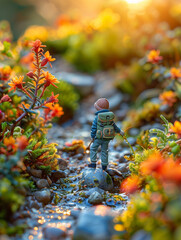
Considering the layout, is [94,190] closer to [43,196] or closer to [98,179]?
[98,179]

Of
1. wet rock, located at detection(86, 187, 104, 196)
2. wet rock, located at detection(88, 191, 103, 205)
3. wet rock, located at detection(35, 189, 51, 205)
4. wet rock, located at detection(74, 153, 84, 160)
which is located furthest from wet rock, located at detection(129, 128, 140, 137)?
wet rock, located at detection(35, 189, 51, 205)

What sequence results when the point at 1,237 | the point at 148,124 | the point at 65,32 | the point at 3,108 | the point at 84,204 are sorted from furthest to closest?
the point at 65,32
the point at 148,124
the point at 84,204
the point at 3,108
the point at 1,237

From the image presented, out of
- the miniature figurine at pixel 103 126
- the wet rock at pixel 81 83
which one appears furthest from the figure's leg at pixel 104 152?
the wet rock at pixel 81 83

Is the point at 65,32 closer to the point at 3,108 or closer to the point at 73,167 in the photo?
the point at 73,167

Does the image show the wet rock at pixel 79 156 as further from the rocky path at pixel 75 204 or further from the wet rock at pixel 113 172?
the wet rock at pixel 113 172

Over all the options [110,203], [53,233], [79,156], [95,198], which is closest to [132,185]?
[110,203]

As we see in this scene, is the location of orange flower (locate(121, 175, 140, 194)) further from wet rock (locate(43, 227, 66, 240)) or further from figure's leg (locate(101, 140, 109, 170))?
wet rock (locate(43, 227, 66, 240))

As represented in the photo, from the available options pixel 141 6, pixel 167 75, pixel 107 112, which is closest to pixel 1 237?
pixel 107 112
